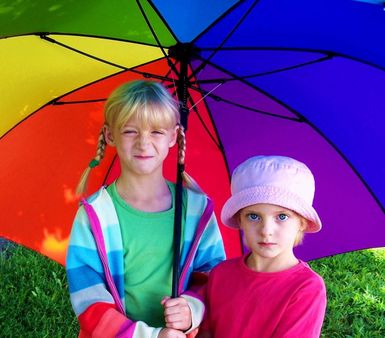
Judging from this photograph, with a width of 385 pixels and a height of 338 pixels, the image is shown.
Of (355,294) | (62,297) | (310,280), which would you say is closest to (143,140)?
(310,280)

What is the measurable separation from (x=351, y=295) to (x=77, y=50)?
9.74 feet

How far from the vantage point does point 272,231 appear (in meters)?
2.00

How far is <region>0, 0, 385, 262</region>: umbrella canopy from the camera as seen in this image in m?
2.24

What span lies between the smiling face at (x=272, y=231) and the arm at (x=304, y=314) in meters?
0.14

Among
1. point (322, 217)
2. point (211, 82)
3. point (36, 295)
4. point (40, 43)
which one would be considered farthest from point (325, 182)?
point (36, 295)

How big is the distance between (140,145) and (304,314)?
799mm

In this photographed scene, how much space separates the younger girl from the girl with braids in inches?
5.1

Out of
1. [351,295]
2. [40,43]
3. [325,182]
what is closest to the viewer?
[40,43]

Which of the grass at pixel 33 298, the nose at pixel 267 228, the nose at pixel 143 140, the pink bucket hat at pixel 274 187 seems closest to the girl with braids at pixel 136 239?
the nose at pixel 143 140

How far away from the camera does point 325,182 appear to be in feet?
9.47

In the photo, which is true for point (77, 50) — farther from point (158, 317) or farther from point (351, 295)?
point (351, 295)

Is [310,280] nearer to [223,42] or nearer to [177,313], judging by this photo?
[177,313]

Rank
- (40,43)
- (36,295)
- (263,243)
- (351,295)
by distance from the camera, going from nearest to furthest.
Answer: (263,243), (40,43), (36,295), (351,295)

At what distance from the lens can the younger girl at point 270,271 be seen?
6.44 feet
